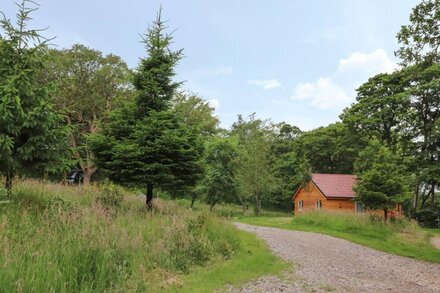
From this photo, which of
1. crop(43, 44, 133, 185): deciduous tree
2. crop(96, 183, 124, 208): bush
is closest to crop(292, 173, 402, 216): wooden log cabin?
crop(43, 44, 133, 185): deciduous tree

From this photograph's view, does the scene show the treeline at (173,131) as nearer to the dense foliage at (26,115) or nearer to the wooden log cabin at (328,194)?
the dense foliage at (26,115)

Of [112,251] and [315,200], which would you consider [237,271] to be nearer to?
[112,251]

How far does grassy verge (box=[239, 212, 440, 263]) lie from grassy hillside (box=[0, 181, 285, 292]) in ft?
24.8

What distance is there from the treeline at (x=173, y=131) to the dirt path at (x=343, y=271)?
172 inches

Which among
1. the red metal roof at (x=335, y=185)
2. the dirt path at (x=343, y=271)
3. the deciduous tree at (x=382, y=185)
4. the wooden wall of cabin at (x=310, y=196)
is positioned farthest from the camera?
the wooden wall of cabin at (x=310, y=196)

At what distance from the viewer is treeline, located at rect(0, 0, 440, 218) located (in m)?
8.47

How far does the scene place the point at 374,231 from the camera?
19969mm

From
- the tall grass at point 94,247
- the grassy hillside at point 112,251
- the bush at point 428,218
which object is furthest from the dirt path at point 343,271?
the bush at point 428,218

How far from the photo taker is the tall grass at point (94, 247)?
4.86 meters

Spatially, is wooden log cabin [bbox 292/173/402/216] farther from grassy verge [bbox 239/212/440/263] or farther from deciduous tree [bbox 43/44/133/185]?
deciduous tree [bbox 43/44/133/185]

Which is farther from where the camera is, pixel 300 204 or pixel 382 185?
pixel 300 204

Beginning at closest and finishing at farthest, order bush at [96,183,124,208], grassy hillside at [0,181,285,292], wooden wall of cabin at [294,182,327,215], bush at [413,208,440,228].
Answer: grassy hillside at [0,181,285,292], bush at [96,183,124,208], bush at [413,208,440,228], wooden wall of cabin at [294,182,327,215]

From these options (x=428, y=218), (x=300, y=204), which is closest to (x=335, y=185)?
(x=300, y=204)

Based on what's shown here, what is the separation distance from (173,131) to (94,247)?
6818 mm
